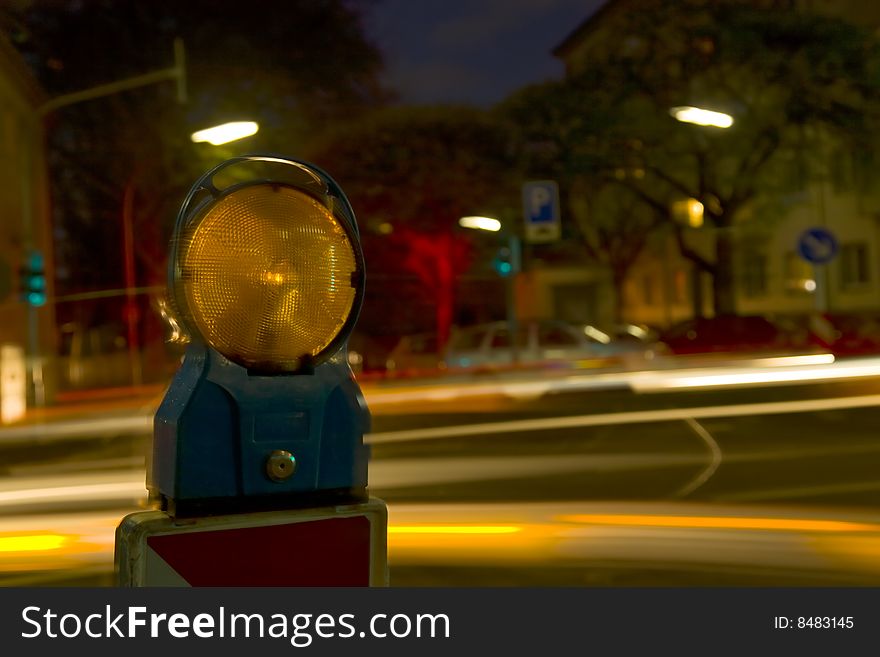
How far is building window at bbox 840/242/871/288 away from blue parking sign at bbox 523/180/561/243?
22.5 metres

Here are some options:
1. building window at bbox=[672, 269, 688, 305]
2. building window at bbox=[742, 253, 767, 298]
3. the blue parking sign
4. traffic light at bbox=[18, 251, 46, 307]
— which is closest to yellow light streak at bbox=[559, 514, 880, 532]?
the blue parking sign

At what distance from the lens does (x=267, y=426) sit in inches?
75.0

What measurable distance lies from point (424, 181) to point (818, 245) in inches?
826

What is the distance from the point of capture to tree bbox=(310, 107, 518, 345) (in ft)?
118

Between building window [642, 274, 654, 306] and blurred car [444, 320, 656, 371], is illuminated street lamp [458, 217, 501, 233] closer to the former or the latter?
blurred car [444, 320, 656, 371]

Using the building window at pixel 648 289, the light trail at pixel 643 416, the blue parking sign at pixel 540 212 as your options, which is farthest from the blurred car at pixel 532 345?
the building window at pixel 648 289

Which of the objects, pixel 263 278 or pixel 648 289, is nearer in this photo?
pixel 263 278

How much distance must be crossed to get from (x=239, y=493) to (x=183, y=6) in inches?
1261

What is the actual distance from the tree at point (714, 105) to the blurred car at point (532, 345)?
9.60 m

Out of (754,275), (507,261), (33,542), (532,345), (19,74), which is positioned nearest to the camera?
(33,542)

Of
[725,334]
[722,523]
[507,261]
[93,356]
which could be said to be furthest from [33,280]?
[93,356]

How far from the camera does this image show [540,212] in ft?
62.6

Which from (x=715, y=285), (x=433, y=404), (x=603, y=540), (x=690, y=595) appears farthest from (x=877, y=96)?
(x=690, y=595)

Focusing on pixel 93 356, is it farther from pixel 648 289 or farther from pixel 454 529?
pixel 454 529
